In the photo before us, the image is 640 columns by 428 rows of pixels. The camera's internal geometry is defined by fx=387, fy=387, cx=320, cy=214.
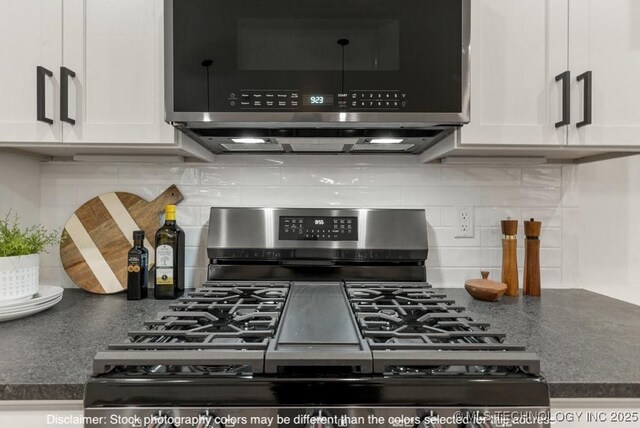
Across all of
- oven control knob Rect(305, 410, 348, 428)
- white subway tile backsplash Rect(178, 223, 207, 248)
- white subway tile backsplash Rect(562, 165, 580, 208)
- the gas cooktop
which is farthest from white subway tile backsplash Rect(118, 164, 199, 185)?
white subway tile backsplash Rect(562, 165, 580, 208)

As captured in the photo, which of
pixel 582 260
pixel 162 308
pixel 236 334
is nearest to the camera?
pixel 236 334

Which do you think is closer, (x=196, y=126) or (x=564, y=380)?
(x=564, y=380)

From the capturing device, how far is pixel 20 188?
1.36 m

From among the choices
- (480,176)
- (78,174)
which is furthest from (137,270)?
(480,176)

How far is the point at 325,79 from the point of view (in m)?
1.03

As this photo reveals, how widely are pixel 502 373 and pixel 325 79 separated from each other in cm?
79

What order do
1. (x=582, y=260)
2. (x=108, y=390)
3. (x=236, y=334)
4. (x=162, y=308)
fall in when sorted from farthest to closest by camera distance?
(x=582, y=260), (x=162, y=308), (x=236, y=334), (x=108, y=390)

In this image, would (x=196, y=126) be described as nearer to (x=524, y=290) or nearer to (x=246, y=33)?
(x=246, y=33)

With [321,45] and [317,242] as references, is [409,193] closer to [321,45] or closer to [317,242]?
[317,242]

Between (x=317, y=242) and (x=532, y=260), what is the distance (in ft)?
2.51

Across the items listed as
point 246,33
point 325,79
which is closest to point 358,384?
point 325,79

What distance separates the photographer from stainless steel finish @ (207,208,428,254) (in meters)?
1.38

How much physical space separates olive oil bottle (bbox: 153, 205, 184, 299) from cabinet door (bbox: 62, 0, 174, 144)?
31 cm

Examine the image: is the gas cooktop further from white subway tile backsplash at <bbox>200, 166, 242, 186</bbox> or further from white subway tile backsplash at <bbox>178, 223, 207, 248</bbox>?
white subway tile backsplash at <bbox>200, 166, 242, 186</bbox>
